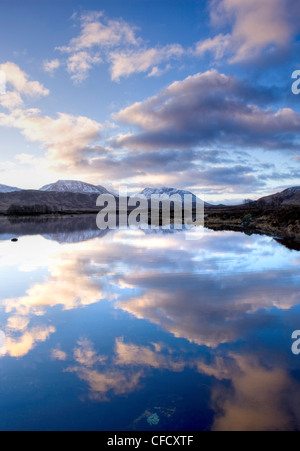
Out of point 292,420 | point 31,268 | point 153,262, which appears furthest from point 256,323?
point 31,268

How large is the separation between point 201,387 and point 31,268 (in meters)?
16.1

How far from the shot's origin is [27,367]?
24.7 ft

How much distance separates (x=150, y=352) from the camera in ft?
26.9

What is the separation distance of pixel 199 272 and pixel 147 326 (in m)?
8.82

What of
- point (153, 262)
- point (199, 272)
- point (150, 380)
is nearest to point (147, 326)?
point (150, 380)

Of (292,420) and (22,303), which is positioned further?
(22,303)

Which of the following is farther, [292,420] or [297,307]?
[297,307]

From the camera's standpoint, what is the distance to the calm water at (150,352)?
5.84 meters

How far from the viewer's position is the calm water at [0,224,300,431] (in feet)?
19.2

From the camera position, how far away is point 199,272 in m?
18.2
